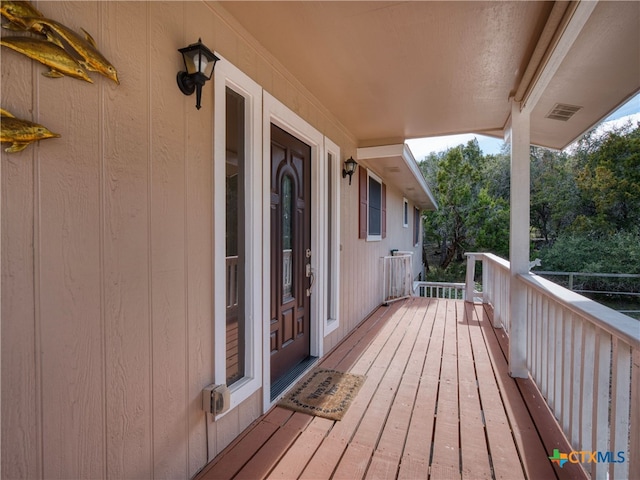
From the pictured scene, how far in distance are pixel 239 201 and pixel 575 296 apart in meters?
2.19

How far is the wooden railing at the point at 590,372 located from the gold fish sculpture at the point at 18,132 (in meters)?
2.12

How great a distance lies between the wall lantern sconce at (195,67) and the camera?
1.48m

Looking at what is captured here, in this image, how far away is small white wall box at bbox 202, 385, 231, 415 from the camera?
166 cm

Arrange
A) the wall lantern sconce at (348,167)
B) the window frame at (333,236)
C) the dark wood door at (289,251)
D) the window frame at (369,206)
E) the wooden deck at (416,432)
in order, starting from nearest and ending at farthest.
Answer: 1. the wooden deck at (416,432)
2. the dark wood door at (289,251)
3. the window frame at (333,236)
4. the wall lantern sconce at (348,167)
5. the window frame at (369,206)

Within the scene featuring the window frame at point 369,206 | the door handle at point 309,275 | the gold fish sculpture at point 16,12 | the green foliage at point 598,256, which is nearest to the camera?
the gold fish sculpture at point 16,12

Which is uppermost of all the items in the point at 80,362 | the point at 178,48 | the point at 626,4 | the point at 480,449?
the point at 626,4

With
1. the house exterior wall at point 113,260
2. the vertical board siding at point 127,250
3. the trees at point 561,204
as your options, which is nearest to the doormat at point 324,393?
the house exterior wall at point 113,260

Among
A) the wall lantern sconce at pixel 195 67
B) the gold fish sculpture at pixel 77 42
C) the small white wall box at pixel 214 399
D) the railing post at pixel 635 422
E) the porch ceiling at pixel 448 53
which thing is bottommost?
the small white wall box at pixel 214 399

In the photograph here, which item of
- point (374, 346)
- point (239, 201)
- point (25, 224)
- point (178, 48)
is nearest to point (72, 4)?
point (178, 48)

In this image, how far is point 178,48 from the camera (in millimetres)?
1512

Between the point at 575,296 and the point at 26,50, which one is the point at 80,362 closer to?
the point at 26,50

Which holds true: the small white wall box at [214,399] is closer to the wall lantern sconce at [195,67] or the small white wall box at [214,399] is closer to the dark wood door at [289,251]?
the dark wood door at [289,251]

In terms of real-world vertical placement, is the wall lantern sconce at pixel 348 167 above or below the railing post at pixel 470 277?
above

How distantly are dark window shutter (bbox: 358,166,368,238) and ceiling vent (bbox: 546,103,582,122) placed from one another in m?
2.23
